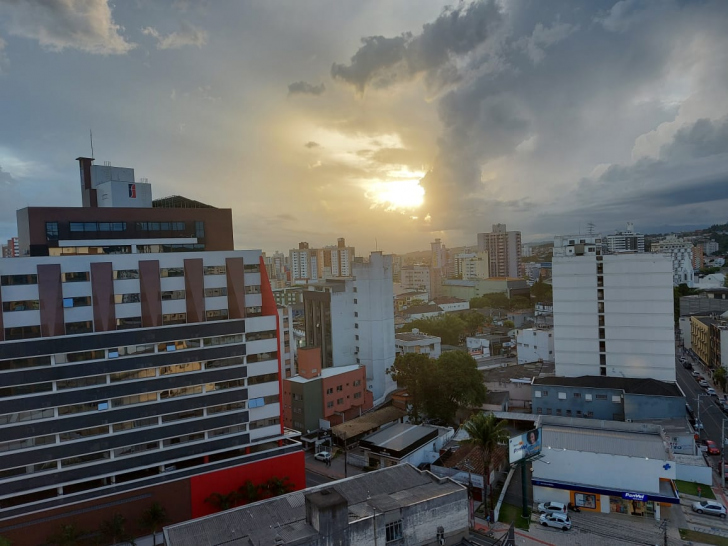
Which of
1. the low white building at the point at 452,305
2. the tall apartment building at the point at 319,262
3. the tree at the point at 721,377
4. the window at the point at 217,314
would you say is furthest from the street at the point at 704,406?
the tall apartment building at the point at 319,262

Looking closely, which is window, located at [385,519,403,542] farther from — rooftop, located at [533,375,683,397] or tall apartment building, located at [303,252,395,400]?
tall apartment building, located at [303,252,395,400]

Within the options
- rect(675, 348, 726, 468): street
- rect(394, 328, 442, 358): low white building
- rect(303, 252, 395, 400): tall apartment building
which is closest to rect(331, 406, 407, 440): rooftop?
rect(303, 252, 395, 400): tall apartment building

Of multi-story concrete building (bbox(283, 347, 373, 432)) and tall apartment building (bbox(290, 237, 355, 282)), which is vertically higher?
tall apartment building (bbox(290, 237, 355, 282))

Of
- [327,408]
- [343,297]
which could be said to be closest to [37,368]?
[327,408]

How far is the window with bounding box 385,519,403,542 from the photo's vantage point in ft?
81.6

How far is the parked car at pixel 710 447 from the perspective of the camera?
41469mm

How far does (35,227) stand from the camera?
112 ft

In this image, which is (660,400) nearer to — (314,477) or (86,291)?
(314,477)

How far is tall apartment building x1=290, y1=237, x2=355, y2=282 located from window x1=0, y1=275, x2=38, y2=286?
147 metres

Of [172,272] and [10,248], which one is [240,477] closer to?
[172,272]

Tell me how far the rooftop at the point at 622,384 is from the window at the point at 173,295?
123 feet

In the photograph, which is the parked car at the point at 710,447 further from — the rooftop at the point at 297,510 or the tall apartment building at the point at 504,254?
the tall apartment building at the point at 504,254

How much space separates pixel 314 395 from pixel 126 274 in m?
25.6

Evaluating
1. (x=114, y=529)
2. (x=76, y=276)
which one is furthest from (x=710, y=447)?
(x=76, y=276)
